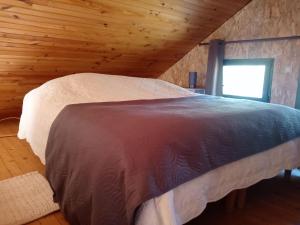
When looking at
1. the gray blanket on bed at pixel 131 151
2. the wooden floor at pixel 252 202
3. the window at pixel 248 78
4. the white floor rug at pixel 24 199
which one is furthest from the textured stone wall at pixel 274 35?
the white floor rug at pixel 24 199

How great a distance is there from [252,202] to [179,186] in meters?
1.05

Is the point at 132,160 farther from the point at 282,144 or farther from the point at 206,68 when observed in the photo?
the point at 206,68

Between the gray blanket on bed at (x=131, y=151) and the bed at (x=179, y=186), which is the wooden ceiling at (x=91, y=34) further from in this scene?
the gray blanket on bed at (x=131, y=151)

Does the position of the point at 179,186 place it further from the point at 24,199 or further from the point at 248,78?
the point at 248,78

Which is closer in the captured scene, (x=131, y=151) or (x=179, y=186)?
(x=131, y=151)

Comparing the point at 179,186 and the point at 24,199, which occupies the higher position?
the point at 179,186

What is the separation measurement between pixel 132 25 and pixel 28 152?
1969mm

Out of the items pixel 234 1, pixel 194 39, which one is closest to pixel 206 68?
pixel 194 39

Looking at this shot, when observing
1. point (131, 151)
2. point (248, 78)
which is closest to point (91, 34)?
point (131, 151)

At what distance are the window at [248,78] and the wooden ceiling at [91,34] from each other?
75 cm

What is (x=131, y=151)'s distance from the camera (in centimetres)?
114

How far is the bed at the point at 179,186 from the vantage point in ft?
3.84

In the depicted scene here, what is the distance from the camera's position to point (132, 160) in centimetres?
111

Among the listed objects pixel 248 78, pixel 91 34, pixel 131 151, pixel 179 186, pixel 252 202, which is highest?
pixel 91 34
